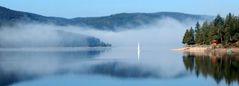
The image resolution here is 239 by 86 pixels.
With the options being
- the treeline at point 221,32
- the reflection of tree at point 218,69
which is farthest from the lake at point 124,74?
the treeline at point 221,32

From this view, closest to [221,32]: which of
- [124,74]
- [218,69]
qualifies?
[218,69]

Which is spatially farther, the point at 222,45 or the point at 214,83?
the point at 222,45

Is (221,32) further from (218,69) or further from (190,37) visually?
(218,69)

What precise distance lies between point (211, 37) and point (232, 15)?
37.1ft

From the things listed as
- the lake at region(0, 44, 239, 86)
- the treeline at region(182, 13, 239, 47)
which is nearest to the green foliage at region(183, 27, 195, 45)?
the treeline at region(182, 13, 239, 47)

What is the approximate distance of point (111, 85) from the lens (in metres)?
46.3

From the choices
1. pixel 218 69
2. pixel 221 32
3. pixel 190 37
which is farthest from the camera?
pixel 190 37

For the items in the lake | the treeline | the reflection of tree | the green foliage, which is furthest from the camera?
the green foliage

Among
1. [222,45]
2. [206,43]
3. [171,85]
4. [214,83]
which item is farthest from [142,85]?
[206,43]

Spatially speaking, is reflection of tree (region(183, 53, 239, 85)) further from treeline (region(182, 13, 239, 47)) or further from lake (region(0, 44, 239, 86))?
treeline (region(182, 13, 239, 47))

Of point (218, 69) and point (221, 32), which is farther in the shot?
point (221, 32)

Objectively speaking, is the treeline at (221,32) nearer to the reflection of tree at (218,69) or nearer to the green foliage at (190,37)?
the green foliage at (190,37)

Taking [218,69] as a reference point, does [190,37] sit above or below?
below

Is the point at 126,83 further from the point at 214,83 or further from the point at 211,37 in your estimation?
the point at 211,37
